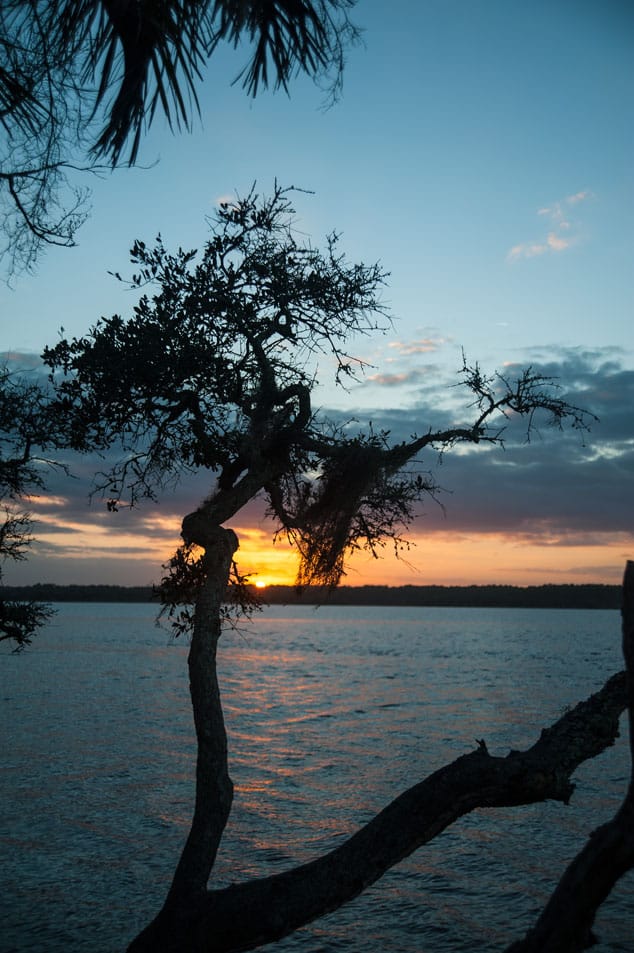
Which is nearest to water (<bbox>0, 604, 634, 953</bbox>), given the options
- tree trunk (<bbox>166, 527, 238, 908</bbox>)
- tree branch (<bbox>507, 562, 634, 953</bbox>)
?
tree trunk (<bbox>166, 527, 238, 908</bbox>)

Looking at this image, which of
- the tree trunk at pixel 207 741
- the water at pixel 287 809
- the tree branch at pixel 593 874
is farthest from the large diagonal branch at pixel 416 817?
the water at pixel 287 809

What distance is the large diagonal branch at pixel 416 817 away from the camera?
535 cm

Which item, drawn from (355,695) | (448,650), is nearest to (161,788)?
(355,695)

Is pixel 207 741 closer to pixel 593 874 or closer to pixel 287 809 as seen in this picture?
pixel 593 874

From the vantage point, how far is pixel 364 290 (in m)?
8.09

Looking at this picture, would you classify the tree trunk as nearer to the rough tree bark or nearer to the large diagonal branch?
the rough tree bark

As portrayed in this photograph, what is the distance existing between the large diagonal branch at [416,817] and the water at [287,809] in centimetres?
676

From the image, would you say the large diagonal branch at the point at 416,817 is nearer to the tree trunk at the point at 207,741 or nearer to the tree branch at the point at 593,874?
the tree trunk at the point at 207,741

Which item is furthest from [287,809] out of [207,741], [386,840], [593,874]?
[593,874]

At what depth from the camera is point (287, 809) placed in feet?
68.4

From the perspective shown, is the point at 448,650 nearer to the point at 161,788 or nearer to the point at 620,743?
the point at 620,743

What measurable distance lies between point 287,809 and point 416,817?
16799 millimetres

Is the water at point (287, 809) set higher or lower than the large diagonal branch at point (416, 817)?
lower

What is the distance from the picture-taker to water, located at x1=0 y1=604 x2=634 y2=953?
1249cm
